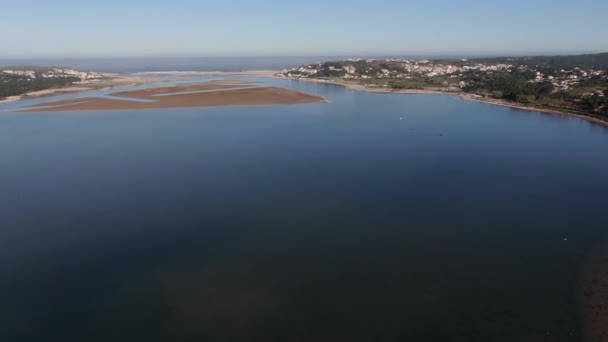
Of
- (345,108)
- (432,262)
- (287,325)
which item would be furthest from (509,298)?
(345,108)

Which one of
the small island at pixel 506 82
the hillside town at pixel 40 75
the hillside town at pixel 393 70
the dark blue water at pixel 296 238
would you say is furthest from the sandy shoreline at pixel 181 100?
the hillside town at pixel 393 70

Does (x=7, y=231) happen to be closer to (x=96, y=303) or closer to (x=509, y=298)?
(x=96, y=303)

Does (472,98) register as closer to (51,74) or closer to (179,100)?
(179,100)

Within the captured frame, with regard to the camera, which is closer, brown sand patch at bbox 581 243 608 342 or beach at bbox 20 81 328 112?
brown sand patch at bbox 581 243 608 342

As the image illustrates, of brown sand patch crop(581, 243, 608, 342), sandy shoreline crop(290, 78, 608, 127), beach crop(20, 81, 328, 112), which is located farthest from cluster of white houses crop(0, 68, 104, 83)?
brown sand patch crop(581, 243, 608, 342)

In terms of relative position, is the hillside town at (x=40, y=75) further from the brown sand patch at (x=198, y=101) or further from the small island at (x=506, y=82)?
the small island at (x=506, y=82)

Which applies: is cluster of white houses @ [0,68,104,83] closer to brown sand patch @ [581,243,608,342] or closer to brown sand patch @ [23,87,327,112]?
brown sand patch @ [23,87,327,112]
